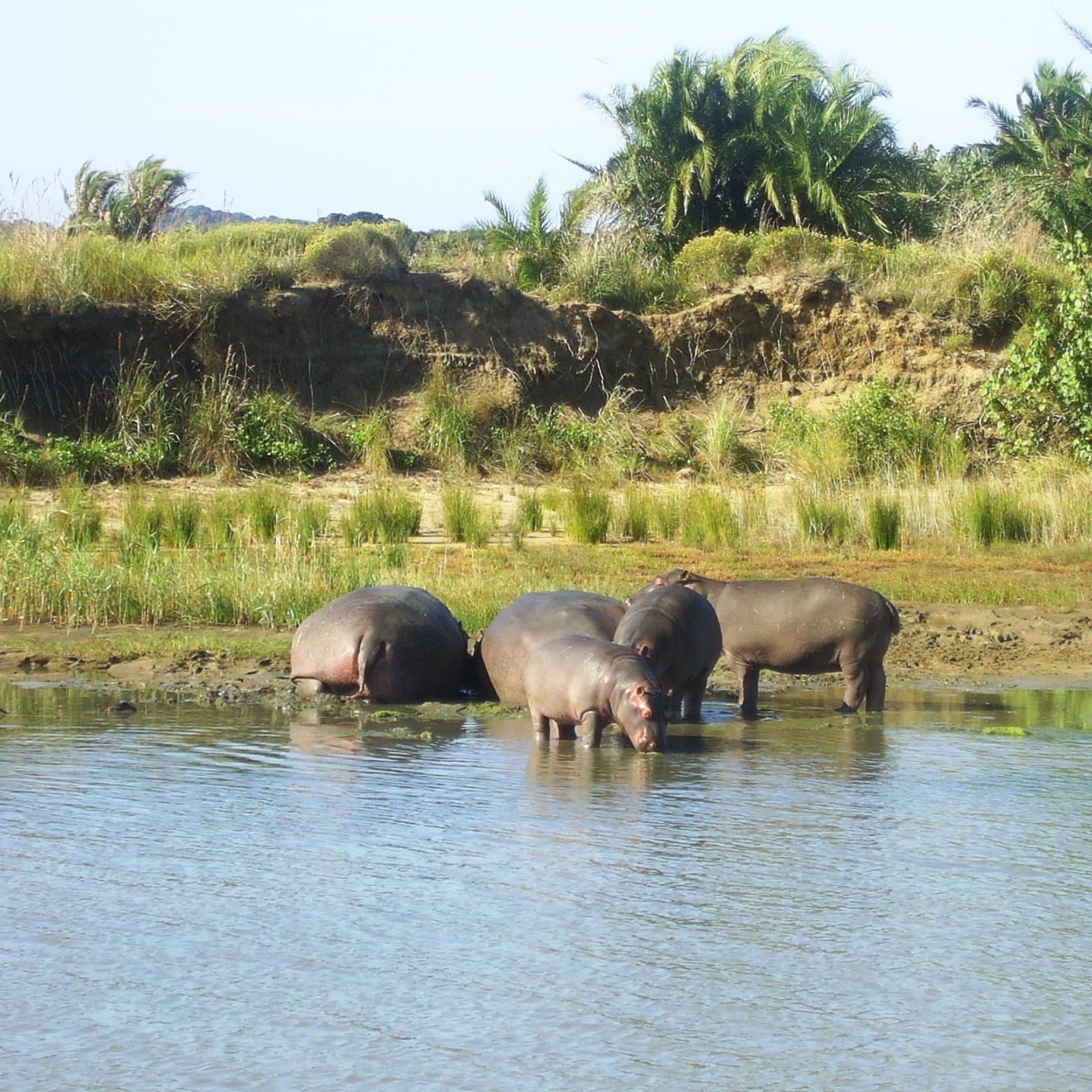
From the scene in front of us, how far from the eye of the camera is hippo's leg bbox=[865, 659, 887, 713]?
832 centimetres

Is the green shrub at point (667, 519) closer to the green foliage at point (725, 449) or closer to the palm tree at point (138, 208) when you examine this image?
the green foliage at point (725, 449)

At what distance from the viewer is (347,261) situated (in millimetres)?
23375

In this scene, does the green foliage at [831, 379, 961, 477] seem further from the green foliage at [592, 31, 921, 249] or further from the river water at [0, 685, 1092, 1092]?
the river water at [0, 685, 1092, 1092]

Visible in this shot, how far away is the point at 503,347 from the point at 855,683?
15751 millimetres

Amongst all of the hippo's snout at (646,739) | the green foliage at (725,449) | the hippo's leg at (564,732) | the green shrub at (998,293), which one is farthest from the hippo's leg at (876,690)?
the green shrub at (998,293)

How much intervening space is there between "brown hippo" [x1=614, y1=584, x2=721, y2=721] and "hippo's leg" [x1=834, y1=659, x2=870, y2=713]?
0.80 meters

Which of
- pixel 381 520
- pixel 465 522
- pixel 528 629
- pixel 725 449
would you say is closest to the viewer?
pixel 528 629

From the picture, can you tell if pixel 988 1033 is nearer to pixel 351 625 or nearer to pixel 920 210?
pixel 351 625

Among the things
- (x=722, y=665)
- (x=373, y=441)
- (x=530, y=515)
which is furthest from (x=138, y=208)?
(x=722, y=665)

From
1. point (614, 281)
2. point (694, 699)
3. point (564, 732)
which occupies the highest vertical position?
point (614, 281)

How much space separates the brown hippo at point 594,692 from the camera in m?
6.71

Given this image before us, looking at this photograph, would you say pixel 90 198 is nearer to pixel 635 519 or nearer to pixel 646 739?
pixel 635 519

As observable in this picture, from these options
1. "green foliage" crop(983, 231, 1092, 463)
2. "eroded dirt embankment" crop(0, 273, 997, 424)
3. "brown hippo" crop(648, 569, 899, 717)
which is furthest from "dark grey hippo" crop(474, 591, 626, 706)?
"eroded dirt embankment" crop(0, 273, 997, 424)

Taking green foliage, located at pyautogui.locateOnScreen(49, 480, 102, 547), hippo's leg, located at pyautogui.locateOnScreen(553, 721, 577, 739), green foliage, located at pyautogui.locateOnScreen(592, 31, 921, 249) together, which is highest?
green foliage, located at pyautogui.locateOnScreen(592, 31, 921, 249)
